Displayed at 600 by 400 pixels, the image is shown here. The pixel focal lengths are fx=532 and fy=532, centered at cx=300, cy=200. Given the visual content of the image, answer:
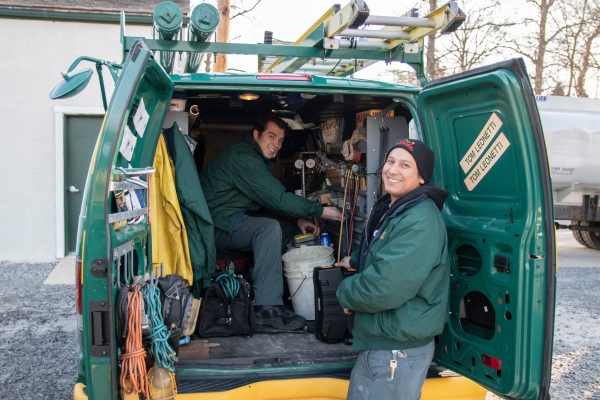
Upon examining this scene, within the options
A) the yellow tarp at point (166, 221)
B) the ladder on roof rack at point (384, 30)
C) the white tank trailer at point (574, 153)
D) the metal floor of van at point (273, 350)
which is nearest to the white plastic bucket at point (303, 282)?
the metal floor of van at point (273, 350)

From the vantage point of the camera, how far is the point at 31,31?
8.33m

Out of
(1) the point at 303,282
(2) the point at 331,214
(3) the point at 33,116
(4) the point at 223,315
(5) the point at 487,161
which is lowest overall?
(4) the point at 223,315

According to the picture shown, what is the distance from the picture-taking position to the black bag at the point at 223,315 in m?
3.49

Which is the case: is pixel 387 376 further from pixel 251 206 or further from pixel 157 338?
pixel 251 206

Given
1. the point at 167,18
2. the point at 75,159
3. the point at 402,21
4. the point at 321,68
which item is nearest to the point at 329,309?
the point at 402,21

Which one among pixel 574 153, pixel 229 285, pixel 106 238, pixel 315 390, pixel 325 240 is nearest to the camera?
pixel 106 238

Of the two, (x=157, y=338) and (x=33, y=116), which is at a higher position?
(x=33, y=116)

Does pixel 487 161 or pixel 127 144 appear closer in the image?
pixel 127 144

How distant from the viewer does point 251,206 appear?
431cm

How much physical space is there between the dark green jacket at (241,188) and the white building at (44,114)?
5.05m

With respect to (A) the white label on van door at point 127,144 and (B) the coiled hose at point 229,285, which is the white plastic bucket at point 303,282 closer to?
(B) the coiled hose at point 229,285

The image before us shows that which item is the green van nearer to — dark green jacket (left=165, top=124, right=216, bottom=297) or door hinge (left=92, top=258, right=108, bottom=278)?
door hinge (left=92, top=258, right=108, bottom=278)

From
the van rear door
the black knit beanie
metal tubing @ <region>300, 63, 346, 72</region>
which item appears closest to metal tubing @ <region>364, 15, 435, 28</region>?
the black knit beanie

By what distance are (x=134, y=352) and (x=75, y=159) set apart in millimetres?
7237
